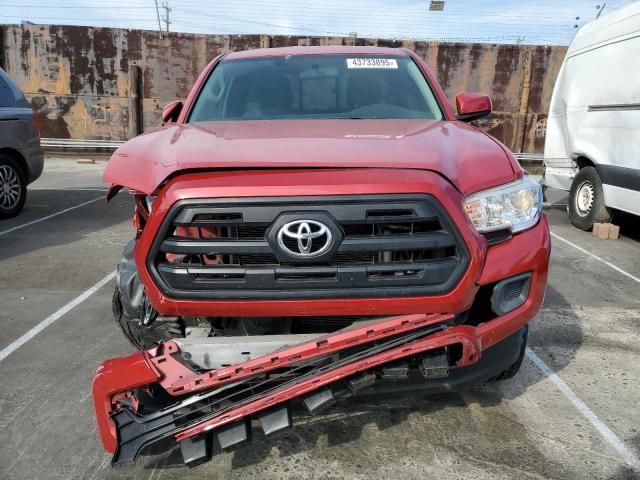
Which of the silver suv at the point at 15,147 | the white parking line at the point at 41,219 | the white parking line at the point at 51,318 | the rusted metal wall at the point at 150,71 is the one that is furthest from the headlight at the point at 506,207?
the rusted metal wall at the point at 150,71

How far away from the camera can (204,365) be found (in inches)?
79.7

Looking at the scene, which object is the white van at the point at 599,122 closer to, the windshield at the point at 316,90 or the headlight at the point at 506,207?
the windshield at the point at 316,90

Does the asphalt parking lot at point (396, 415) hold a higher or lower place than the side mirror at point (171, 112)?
lower

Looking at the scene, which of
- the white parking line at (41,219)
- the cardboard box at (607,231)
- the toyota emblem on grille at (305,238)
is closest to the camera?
the toyota emblem on grille at (305,238)

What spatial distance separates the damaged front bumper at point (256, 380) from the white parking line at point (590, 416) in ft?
3.26

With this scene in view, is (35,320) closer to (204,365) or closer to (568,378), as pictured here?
(204,365)

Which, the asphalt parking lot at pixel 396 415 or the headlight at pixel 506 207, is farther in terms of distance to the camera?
the asphalt parking lot at pixel 396 415

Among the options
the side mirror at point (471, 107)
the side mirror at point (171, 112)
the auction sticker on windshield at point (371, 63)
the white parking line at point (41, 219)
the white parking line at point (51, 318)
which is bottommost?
the white parking line at point (51, 318)

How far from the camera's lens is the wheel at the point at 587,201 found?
6913mm

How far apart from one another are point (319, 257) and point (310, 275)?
89mm

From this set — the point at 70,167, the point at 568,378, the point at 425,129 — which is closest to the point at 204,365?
the point at 425,129

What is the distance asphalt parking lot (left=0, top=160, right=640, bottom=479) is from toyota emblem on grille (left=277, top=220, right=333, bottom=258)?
2.51 ft

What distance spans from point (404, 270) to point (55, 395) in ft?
7.06

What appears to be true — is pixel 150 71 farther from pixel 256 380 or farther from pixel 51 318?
pixel 256 380
